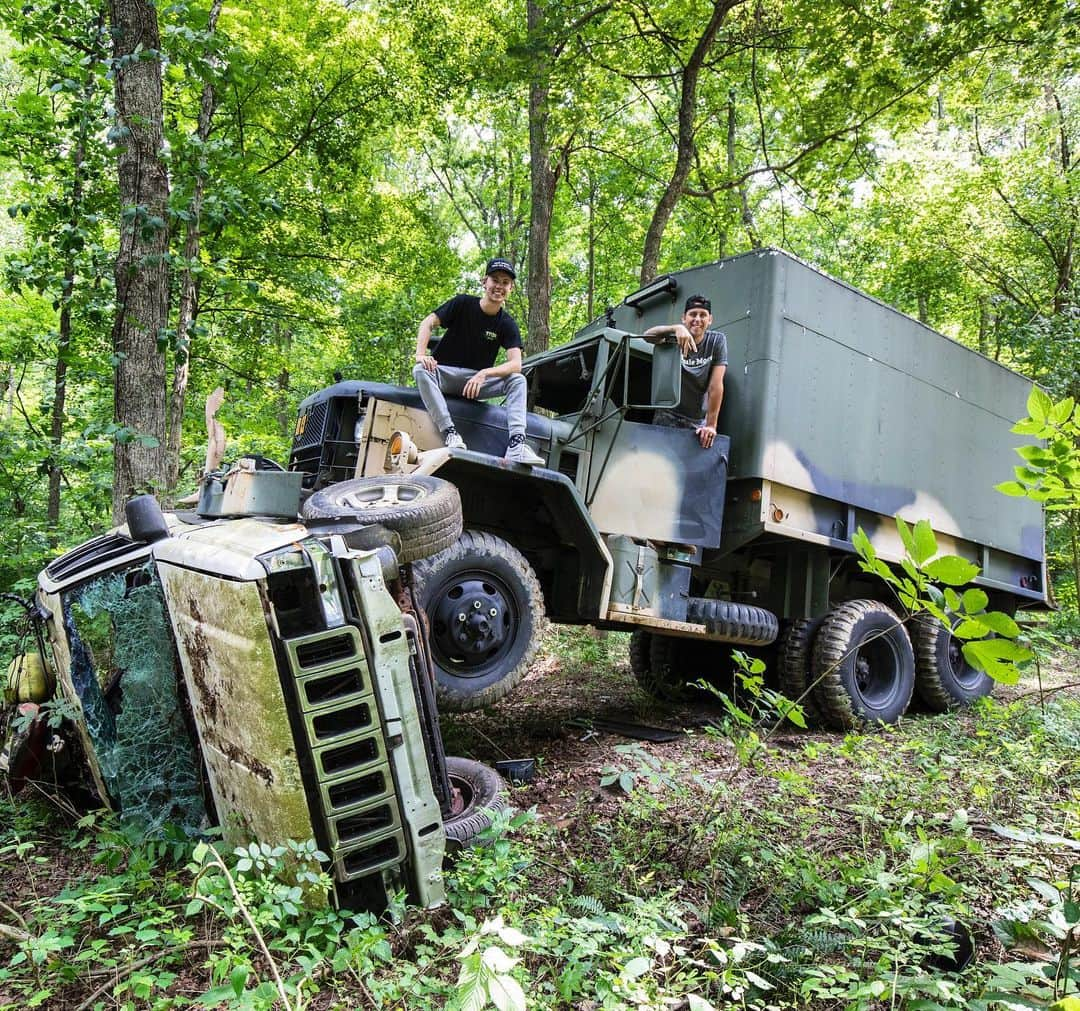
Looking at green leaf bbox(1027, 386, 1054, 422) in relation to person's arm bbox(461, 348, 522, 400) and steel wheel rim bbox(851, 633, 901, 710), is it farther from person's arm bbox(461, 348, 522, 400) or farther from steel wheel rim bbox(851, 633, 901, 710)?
steel wheel rim bbox(851, 633, 901, 710)

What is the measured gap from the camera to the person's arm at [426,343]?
13.8 feet

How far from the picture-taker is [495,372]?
4.31 metres

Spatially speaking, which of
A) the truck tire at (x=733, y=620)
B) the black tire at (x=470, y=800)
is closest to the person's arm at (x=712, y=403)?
the truck tire at (x=733, y=620)

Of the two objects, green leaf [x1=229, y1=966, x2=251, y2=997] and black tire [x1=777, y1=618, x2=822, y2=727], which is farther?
black tire [x1=777, y1=618, x2=822, y2=727]

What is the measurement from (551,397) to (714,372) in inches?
50.1

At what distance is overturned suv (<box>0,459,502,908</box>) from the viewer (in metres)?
2.24

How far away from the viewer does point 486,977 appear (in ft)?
4.90

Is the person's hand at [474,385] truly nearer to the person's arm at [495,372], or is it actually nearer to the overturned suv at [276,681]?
the person's arm at [495,372]

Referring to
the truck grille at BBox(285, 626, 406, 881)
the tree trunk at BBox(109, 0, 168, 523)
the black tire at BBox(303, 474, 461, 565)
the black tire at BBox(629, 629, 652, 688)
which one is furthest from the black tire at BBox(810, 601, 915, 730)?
the tree trunk at BBox(109, 0, 168, 523)

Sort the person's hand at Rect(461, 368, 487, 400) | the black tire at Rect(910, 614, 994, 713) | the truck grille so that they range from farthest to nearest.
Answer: the black tire at Rect(910, 614, 994, 713) → the person's hand at Rect(461, 368, 487, 400) → the truck grille

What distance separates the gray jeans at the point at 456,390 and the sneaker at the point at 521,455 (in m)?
0.11

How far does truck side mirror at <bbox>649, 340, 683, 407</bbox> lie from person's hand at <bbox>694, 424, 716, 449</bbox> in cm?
61

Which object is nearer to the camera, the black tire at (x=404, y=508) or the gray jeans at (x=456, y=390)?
the black tire at (x=404, y=508)

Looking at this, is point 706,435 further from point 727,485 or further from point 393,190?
point 393,190
